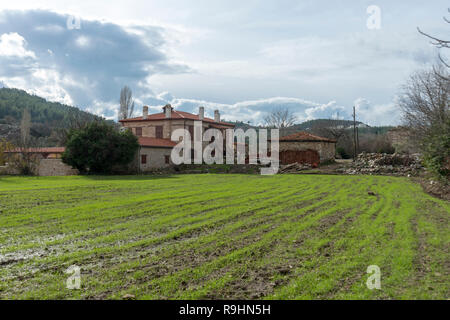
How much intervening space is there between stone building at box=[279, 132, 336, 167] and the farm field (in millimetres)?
27936

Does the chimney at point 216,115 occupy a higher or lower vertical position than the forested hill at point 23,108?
lower

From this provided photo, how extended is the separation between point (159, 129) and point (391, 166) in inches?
1089

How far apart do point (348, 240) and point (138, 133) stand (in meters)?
43.0

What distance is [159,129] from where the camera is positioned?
4600 cm

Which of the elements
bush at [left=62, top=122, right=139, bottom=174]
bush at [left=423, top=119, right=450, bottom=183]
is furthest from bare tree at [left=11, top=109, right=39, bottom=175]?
bush at [left=423, top=119, right=450, bottom=183]

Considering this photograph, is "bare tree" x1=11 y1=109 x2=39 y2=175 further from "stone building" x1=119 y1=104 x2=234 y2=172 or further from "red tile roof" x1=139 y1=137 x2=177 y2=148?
"red tile roof" x1=139 y1=137 x2=177 y2=148

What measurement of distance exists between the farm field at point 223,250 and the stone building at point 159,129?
26189mm

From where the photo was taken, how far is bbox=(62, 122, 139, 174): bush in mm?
33406

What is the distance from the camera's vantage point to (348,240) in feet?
24.7

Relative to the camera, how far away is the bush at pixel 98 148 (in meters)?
33.4

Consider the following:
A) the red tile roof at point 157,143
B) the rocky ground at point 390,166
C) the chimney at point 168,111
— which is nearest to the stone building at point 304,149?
the rocky ground at point 390,166

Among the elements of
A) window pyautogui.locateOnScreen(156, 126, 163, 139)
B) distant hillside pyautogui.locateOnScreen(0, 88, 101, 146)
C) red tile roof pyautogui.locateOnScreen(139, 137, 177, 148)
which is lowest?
red tile roof pyautogui.locateOnScreen(139, 137, 177, 148)

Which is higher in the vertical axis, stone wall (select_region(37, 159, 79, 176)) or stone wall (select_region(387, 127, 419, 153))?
stone wall (select_region(387, 127, 419, 153))

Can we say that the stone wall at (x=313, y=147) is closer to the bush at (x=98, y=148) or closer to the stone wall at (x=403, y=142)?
the stone wall at (x=403, y=142)
